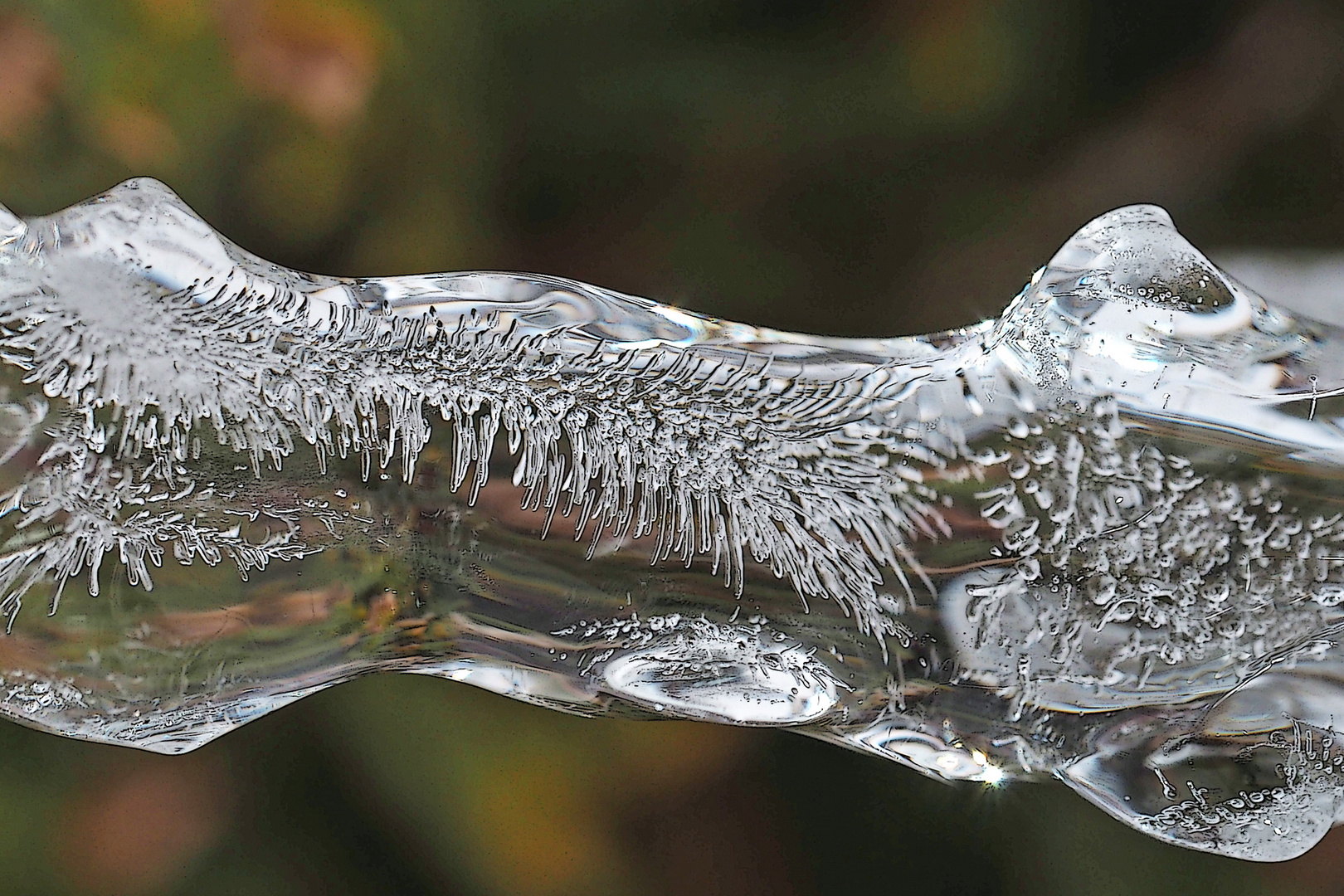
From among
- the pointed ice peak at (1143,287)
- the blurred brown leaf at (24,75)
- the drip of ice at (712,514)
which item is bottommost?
the drip of ice at (712,514)

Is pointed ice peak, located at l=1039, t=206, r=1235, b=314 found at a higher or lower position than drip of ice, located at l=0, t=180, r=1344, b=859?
higher

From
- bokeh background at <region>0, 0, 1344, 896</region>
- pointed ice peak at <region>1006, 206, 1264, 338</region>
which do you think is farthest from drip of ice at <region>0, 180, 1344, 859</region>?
bokeh background at <region>0, 0, 1344, 896</region>

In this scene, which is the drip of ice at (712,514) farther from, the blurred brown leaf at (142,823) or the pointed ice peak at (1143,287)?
the blurred brown leaf at (142,823)

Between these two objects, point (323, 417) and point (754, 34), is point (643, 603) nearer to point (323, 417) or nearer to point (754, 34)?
point (323, 417)

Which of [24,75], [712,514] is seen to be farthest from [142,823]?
[712,514]

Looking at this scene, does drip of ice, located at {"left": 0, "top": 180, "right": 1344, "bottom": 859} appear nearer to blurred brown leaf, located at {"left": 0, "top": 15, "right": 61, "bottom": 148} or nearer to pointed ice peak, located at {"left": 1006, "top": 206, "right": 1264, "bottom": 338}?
pointed ice peak, located at {"left": 1006, "top": 206, "right": 1264, "bottom": 338}

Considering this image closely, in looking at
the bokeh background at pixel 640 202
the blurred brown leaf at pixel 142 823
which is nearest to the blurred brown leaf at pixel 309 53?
the bokeh background at pixel 640 202
